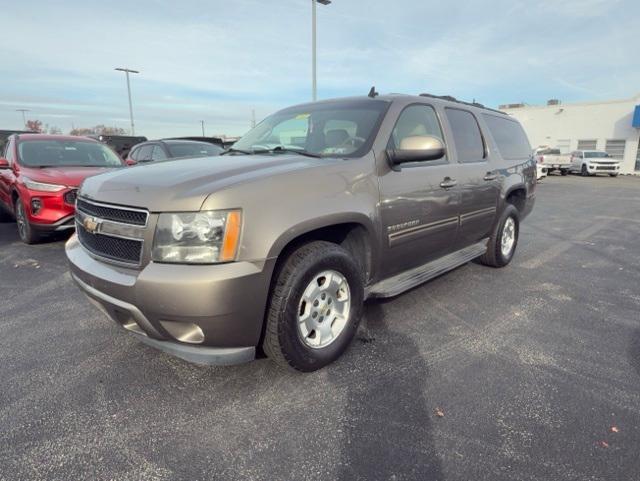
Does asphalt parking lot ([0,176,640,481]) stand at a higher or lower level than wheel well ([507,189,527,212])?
lower

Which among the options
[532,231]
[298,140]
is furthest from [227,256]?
[532,231]

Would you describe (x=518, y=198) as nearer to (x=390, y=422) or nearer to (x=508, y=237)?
(x=508, y=237)

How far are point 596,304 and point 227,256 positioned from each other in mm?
3809

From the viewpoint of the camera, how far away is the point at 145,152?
9742 millimetres

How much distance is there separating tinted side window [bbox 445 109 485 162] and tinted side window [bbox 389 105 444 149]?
1.00 feet

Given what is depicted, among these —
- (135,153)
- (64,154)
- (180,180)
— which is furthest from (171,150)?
(180,180)

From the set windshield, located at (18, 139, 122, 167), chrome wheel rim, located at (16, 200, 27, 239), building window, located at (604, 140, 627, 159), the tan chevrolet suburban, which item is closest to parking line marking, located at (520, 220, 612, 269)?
the tan chevrolet suburban

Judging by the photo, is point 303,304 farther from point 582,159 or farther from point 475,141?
point 582,159

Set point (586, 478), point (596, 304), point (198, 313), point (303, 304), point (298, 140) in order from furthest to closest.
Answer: point (596, 304) < point (298, 140) < point (303, 304) < point (198, 313) < point (586, 478)

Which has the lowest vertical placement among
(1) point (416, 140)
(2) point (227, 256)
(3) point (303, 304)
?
(3) point (303, 304)

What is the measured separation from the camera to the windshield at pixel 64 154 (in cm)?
652

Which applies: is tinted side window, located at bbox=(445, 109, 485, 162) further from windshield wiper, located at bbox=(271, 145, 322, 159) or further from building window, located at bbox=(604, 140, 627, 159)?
building window, located at bbox=(604, 140, 627, 159)

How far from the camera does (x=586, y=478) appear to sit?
6.33 feet

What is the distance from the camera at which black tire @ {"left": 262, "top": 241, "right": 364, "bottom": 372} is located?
2.46 meters
